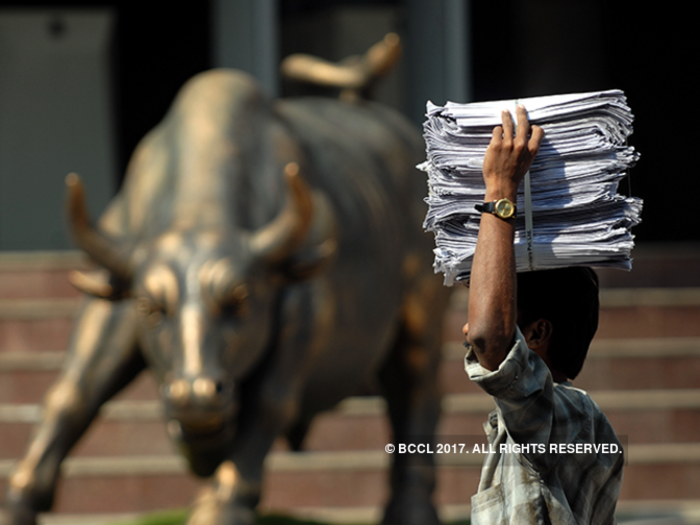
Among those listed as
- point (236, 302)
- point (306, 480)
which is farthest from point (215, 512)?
point (306, 480)

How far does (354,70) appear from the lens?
7.32 meters

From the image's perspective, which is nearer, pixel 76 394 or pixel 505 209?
pixel 505 209

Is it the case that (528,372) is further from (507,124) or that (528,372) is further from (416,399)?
(416,399)

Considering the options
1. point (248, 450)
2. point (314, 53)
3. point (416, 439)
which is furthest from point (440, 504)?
point (314, 53)

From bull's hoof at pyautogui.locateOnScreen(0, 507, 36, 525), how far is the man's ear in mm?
3618

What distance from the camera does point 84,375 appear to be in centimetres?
558

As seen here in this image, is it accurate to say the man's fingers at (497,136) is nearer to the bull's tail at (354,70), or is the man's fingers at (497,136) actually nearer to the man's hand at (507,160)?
the man's hand at (507,160)

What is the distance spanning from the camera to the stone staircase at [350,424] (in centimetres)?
751

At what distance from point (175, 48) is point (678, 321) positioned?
15.8ft

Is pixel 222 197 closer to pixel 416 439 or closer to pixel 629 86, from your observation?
pixel 416 439

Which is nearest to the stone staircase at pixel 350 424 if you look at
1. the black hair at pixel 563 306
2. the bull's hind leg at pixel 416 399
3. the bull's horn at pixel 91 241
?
the bull's hind leg at pixel 416 399

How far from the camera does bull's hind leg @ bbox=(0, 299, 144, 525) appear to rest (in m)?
5.39

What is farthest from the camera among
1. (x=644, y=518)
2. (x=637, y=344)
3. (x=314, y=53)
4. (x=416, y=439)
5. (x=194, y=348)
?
(x=314, y=53)

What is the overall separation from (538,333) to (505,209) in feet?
0.80
